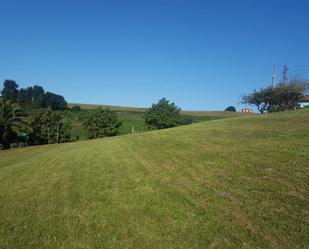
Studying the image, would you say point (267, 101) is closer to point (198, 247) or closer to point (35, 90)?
point (198, 247)

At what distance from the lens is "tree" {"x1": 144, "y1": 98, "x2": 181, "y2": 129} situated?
77.5m

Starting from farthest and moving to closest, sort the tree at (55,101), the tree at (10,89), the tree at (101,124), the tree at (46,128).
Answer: the tree at (10,89)
the tree at (55,101)
the tree at (101,124)
the tree at (46,128)

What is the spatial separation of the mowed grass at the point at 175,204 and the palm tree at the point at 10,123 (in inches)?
1899

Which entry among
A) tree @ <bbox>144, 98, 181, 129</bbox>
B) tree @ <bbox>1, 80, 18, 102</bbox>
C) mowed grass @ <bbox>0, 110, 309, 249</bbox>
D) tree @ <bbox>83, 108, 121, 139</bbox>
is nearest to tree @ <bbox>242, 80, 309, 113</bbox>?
tree @ <bbox>144, 98, 181, 129</bbox>

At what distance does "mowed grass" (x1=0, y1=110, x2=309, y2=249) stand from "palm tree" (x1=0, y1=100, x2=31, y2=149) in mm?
48228

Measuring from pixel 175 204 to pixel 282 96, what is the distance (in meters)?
62.1

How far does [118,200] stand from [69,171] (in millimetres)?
6224

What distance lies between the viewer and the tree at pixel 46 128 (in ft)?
244

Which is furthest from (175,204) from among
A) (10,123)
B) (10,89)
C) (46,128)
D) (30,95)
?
(10,89)

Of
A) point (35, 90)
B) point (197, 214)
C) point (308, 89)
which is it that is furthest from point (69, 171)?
point (35, 90)

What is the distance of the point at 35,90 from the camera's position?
15362cm

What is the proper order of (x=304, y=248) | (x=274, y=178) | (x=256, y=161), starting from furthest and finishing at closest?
(x=256, y=161) → (x=274, y=178) → (x=304, y=248)

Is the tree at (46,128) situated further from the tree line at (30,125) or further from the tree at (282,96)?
the tree at (282,96)

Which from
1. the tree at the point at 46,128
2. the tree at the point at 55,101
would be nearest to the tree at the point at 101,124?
the tree at the point at 46,128
